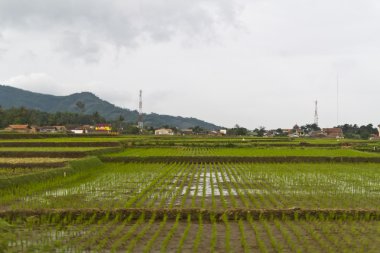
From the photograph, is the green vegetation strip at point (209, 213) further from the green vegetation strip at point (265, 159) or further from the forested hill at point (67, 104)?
the forested hill at point (67, 104)

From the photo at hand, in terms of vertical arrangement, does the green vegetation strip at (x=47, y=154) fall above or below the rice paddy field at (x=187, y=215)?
above

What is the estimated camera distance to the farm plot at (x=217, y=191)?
430 inches

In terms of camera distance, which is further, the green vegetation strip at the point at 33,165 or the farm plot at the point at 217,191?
the green vegetation strip at the point at 33,165

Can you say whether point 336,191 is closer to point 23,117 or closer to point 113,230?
point 113,230

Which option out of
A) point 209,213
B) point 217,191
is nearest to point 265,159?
point 217,191

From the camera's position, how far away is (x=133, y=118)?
173 m

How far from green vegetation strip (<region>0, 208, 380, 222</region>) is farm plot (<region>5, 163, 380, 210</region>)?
2.99 ft

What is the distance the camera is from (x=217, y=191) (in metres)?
13.4

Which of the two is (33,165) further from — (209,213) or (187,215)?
(209,213)

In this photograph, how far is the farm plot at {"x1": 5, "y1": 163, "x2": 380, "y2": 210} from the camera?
10930 mm

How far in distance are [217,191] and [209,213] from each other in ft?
13.4

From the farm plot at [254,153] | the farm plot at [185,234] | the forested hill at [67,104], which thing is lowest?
the farm plot at [185,234]

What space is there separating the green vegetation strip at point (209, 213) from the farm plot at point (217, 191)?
912 mm

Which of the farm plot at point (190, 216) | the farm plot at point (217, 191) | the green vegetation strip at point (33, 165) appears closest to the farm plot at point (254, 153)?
the green vegetation strip at point (33, 165)
